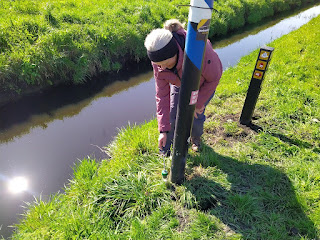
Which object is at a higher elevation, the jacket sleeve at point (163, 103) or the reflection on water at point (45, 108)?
the jacket sleeve at point (163, 103)

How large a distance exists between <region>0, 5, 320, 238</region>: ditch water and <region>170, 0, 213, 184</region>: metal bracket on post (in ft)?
6.65

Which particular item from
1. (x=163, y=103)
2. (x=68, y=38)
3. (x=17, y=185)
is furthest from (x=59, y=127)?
(x=163, y=103)

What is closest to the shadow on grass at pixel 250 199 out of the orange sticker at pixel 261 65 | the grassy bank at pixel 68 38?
the orange sticker at pixel 261 65

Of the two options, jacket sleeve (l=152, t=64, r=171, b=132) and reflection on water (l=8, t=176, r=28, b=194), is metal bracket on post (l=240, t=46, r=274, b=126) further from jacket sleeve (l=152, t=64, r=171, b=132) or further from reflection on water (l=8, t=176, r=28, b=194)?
reflection on water (l=8, t=176, r=28, b=194)

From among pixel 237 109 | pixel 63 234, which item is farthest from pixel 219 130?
pixel 63 234

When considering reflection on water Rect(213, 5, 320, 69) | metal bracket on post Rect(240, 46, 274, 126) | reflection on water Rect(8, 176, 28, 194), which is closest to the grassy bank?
reflection on water Rect(213, 5, 320, 69)

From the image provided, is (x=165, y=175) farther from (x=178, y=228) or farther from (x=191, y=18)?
(x=191, y=18)

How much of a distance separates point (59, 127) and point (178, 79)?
3.24 meters

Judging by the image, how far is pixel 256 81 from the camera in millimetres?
3551

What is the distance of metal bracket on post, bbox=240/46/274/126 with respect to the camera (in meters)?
3.34

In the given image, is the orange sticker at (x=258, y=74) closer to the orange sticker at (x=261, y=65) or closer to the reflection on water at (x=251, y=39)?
the orange sticker at (x=261, y=65)

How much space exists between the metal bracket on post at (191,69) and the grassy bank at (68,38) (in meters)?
4.12

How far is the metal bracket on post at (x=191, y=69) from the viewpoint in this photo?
179 cm

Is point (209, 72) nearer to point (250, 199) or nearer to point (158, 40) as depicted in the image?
point (158, 40)
